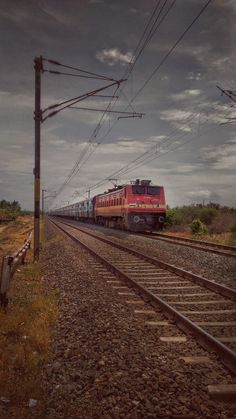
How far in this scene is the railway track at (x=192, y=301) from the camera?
17.3 ft

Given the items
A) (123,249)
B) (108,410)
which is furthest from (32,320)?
(123,249)

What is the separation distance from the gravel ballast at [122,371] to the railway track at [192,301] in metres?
0.18

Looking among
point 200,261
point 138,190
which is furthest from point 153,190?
point 200,261

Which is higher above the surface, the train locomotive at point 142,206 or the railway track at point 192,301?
the train locomotive at point 142,206

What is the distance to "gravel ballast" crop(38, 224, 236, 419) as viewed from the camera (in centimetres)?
361

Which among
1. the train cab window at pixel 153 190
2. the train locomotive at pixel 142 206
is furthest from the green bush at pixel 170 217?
the train cab window at pixel 153 190

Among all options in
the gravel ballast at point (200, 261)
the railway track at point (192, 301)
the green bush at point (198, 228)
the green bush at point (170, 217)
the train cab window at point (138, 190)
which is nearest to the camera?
the railway track at point (192, 301)

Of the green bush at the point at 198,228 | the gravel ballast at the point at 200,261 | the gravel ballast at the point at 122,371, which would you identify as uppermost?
the green bush at the point at 198,228

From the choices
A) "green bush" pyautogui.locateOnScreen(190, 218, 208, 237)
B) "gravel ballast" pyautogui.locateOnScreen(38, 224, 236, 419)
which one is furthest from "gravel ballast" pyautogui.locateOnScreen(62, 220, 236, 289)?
"green bush" pyautogui.locateOnScreen(190, 218, 208, 237)

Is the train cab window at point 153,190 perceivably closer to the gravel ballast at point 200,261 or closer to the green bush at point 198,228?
the green bush at point 198,228

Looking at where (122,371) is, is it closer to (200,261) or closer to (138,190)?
(200,261)

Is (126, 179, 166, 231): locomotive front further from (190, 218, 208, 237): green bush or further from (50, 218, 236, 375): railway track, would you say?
(50, 218, 236, 375): railway track

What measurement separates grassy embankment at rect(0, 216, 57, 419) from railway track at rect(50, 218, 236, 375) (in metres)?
2.13

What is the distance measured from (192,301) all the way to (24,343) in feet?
12.6
